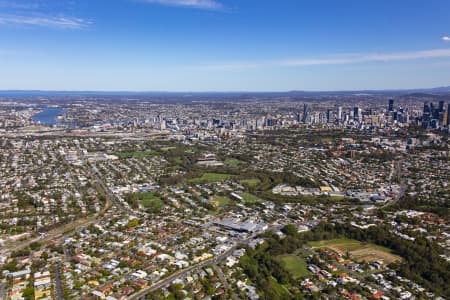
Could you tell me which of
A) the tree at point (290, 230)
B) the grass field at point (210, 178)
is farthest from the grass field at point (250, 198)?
the tree at point (290, 230)

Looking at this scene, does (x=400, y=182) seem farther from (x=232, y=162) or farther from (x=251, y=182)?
(x=232, y=162)

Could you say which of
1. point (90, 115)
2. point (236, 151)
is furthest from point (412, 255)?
point (90, 115)

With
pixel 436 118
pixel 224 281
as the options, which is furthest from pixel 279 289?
pixel 436 118

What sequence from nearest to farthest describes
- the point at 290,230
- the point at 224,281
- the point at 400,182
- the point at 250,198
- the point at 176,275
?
the point at 224,281 < the point at 176,275 < the point at 290,230 < the point at 250,198 < the point at 400,182

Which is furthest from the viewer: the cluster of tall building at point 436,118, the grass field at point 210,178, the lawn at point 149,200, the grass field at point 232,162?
the cluster of tall building at point 436,118

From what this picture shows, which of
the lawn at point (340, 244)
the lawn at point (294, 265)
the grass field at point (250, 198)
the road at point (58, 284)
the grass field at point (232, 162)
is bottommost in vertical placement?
the lawn at point (294, 265)

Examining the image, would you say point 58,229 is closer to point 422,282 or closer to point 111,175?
point 111,175

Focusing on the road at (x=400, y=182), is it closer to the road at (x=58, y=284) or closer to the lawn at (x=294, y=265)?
the lawn at (x=294, y=265)
